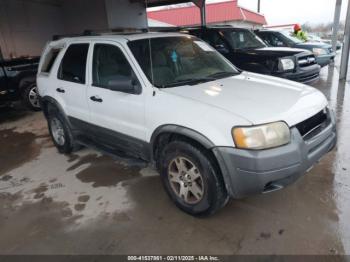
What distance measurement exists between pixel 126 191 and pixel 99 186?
0.42 m

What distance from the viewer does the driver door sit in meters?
3.32

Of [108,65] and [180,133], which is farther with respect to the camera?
[108,65]

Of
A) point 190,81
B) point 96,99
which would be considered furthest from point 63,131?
point 190,81

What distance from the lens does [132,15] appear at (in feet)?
48.8

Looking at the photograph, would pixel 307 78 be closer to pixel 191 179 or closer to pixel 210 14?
pixel 191 179

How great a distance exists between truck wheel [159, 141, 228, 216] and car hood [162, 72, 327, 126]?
50 centimetres

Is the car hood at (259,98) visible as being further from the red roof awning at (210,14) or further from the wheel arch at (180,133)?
the red roof awning at (210,14)

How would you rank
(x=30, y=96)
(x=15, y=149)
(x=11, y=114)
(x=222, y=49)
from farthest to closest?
(x=11, y=114) → (x=30, y=96) → (x=222, y=49) → (x=15, y=149)

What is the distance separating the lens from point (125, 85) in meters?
3.18

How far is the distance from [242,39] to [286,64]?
161cm

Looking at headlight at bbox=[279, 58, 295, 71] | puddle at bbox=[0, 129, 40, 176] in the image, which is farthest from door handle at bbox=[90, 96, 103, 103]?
headlight at bbox=[279, 58, 295, 71]

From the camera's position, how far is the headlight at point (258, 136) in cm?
251

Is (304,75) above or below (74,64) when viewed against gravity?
below

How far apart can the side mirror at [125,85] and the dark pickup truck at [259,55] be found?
4.29m
